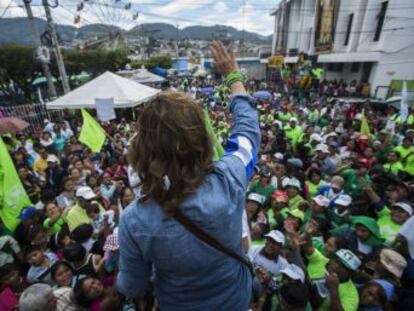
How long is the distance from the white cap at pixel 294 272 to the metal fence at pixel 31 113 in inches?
480

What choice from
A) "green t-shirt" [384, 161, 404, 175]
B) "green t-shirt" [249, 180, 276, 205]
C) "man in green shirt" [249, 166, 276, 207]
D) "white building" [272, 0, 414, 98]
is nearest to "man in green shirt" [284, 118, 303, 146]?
"green t-shirt" [384, 161, 404, 175]

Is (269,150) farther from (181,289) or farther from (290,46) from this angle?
(290,46)

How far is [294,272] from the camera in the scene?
256 centimetres

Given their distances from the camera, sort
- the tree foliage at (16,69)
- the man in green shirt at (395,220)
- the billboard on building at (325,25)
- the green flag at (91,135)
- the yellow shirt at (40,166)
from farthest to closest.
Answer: the billboard on building at (325,25) → the tree foliage at (16,69) → the yellow shirt at (40,166) → the green flag at (91,135) → the man in green shirt at (395,220)

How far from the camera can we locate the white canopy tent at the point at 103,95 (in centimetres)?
927

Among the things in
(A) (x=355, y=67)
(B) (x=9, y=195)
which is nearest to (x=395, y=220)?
(B) (x=9, y=195)

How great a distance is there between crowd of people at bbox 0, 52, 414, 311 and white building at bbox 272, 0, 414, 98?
43.5ft

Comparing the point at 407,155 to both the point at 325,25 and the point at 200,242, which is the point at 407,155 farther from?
the point at 325,25

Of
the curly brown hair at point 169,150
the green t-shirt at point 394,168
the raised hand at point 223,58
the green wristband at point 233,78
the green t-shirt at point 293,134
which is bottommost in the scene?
the green t-shirt at point 293,134

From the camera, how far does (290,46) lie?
3712 centimetres

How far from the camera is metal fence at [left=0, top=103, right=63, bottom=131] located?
461 inches

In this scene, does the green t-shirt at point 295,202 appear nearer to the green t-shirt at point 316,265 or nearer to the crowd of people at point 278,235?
the crowd of people at point 278,235

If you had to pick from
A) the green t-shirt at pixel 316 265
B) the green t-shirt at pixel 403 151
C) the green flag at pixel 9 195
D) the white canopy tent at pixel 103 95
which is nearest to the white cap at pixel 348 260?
the green t-shirt at pixel 316 265

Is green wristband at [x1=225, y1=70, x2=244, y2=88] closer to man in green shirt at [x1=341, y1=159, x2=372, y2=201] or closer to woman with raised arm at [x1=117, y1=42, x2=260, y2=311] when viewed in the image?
woman with raised arm at [x1=117, y1=42, x2=260, y2=311]
